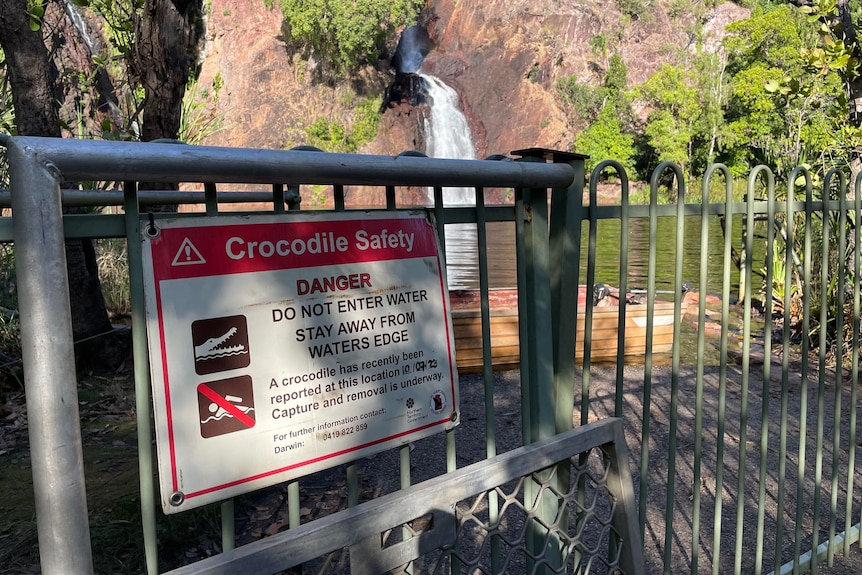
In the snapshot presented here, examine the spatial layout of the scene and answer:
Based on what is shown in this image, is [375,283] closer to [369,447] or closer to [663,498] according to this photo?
[369,447]

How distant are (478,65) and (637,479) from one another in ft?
161

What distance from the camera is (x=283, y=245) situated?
55.4 inches

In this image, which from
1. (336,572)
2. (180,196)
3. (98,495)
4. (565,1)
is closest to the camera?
(180,196)

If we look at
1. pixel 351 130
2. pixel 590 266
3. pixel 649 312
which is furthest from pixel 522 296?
pixel 351 130

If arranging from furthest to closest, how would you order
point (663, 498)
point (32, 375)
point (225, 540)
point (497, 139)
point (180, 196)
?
point (497, 139) → point (663, 498) → point (180, 196) → point (225, 540) → point (32, 375)

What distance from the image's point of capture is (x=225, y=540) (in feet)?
4.64

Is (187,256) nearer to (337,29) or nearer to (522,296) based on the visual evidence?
(522,296)

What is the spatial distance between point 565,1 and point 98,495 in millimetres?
58488

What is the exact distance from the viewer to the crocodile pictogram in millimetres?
1306

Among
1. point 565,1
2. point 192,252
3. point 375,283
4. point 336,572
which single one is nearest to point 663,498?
point 336,572

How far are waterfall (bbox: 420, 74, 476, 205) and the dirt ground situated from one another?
1356 inches

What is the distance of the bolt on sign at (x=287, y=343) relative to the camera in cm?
129

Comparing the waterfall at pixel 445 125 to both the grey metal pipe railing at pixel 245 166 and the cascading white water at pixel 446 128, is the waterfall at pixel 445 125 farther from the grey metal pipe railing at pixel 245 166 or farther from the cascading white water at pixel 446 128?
the grey metal pipe railing at pixel 245 166

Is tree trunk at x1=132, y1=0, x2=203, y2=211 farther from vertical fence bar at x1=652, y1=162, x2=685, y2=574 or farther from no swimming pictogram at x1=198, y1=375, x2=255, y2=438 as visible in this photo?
no swimming pictogram at x1=198, y1=375, x2=255, y2=438
